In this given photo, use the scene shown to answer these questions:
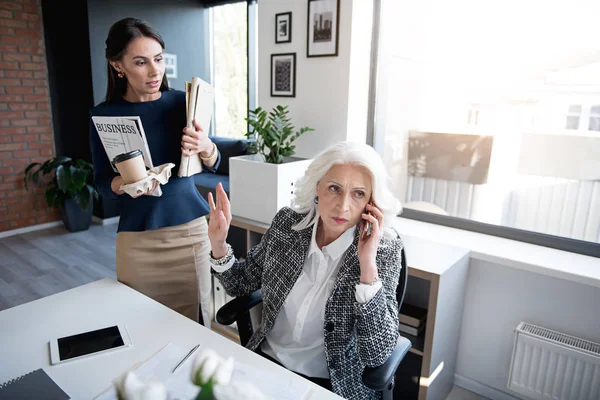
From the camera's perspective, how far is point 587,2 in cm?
202

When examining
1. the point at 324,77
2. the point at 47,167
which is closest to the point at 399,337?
the point at 324,77

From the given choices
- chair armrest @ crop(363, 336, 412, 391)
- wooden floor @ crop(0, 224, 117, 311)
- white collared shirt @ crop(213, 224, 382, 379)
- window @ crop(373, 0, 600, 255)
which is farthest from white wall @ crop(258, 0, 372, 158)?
wooden floor @ crop(0, 224, 117, 311)

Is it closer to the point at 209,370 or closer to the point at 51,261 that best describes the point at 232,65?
the point at 51,261

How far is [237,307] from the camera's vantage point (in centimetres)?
154

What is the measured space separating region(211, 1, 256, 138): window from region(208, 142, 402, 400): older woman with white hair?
3672mm

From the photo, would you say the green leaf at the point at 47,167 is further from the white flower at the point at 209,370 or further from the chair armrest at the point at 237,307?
the white flower at the point at 209,370

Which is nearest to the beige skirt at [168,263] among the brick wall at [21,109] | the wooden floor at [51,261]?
the wooden floor at [51,261]

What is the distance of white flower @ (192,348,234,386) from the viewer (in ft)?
1.66

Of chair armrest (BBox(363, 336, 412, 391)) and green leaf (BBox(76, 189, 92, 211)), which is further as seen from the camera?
green leaf (BBox(76, 189, 92, 211))

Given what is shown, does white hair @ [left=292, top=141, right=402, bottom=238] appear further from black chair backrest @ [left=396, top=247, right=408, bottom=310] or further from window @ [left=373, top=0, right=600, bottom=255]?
window @ [left=373, top=0, right=600, bottom=255]

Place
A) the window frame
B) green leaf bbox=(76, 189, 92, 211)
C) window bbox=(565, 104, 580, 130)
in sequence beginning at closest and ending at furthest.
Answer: window bbox=(565, 104, 580, 130)
green leaf bbox=(76, 189, 92, 211)
the window frame

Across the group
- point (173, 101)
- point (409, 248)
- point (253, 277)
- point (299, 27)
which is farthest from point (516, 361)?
point (299, 27)

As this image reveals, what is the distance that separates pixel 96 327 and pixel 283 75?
2.06m

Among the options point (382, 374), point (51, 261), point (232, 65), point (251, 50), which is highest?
point (251, 50)
